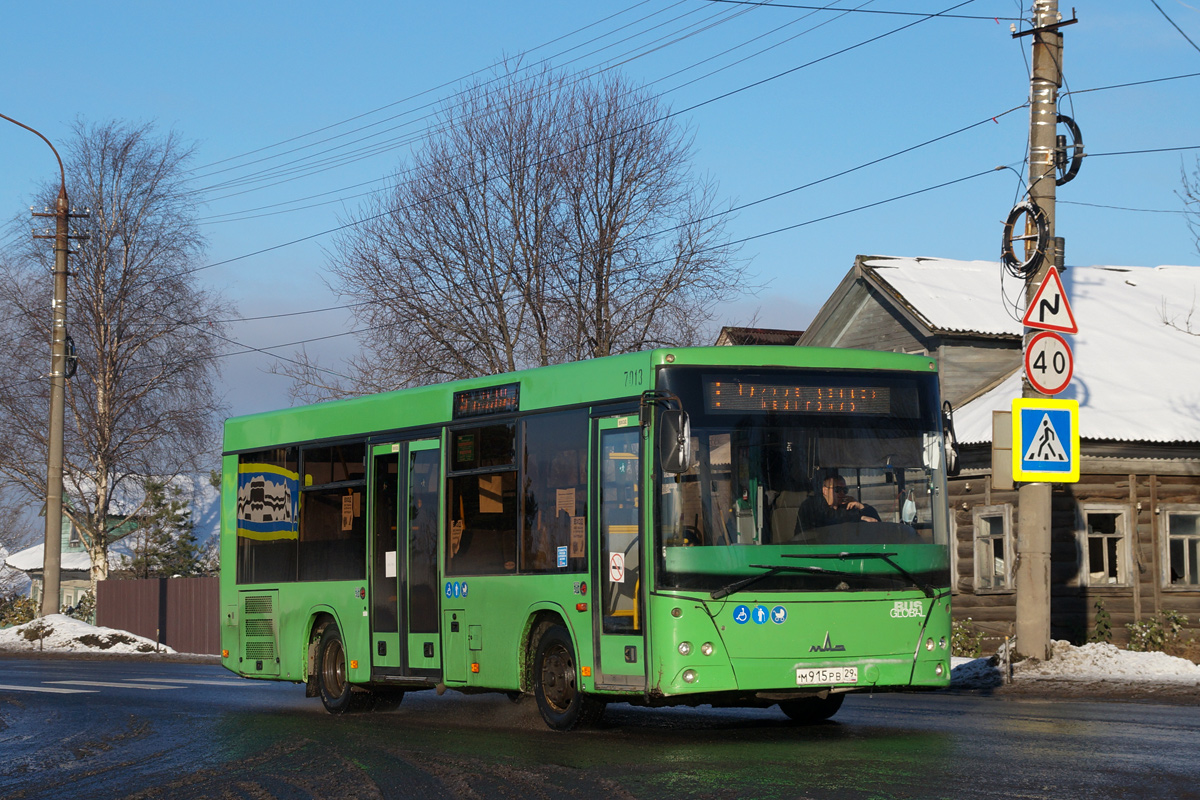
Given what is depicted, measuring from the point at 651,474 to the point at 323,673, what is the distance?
19.7 ft

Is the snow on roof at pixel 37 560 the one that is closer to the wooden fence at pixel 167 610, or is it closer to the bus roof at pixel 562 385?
the wooden fence at pixel 167 610

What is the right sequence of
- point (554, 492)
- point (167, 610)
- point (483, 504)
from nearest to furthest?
point (554, 492), point (483, 504), point (167, 610)

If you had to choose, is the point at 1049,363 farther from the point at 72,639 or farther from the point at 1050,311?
the point at 72,639

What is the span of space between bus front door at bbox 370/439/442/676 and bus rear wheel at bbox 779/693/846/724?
10.6 feet

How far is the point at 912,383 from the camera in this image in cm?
1179

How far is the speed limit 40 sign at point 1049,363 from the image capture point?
16.9 metres

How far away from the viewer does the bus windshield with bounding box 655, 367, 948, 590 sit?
1101 cm

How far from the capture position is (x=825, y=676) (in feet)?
36.7

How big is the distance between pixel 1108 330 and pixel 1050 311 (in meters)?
12.8

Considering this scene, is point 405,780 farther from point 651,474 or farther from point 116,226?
point 116,226

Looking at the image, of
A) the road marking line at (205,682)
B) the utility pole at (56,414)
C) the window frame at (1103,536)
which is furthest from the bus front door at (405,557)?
the utility pole at (56,414)

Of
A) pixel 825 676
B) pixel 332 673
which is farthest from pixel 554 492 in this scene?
pixel 332 673

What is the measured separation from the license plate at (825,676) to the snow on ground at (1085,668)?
683cm

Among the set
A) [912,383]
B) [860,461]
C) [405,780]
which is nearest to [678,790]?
[405,780]
